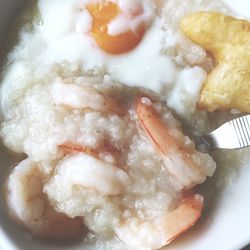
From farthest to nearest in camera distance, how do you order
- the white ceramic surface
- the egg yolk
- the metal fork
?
the egg yolk < the metal fork < the white ceramic surface

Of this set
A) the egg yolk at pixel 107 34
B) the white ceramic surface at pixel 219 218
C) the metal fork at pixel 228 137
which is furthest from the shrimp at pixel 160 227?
the egg yolk at pixel 107 34

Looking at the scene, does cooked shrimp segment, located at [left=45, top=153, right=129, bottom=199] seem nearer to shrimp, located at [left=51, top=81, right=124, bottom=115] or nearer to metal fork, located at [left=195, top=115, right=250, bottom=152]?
shrimp, located at [left=51, top=81, right=124, bottom=115]

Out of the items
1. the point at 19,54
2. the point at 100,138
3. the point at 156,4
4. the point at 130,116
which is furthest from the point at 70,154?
the point at 156,4

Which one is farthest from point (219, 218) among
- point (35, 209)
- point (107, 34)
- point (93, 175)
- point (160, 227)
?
point (107, 34)

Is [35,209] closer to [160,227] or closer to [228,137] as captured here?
[160,227]

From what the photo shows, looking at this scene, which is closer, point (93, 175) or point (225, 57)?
point (93, 175)

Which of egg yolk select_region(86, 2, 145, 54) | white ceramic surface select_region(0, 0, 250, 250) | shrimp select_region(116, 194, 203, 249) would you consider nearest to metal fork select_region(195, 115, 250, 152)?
white ceramic surface select_region(0, 0, 250, 250)

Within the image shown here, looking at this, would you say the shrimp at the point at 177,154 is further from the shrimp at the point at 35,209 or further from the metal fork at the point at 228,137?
the shrimp at the point at 35,209
